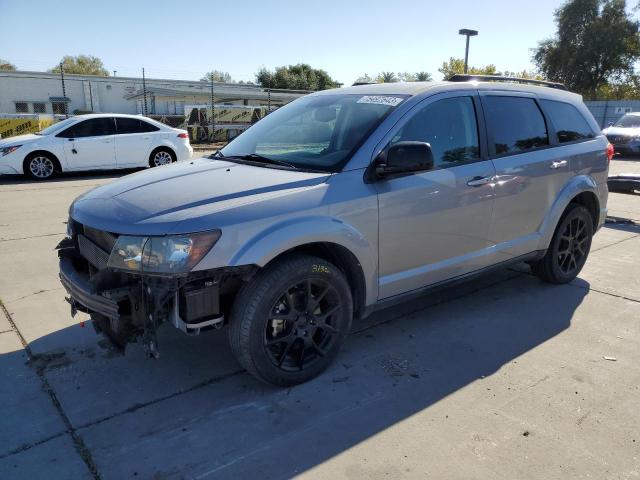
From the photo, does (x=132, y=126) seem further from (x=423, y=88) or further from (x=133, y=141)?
(x=423, y=88)

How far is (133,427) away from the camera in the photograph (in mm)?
2881

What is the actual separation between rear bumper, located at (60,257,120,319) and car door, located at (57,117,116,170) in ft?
31.7

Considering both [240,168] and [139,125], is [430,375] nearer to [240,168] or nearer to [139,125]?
[240,168]

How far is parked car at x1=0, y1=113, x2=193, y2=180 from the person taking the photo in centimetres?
1159

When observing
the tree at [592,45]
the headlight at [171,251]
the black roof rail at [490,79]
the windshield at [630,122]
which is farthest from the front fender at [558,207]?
the tree at [592,45]

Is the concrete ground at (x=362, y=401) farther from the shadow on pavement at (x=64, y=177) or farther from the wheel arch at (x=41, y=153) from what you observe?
the wheel arch at (x=41, y=153)

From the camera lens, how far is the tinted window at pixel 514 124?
4.21 meters

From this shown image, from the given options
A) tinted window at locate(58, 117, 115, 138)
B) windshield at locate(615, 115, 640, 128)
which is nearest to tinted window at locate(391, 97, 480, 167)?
tinted window at locate(58, 117, 115, 138)

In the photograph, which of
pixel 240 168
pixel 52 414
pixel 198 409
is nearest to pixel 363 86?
pixel 240 168

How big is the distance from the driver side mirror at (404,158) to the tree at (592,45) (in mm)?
46535

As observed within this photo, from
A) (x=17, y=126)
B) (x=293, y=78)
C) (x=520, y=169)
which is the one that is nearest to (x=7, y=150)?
(x=17, y=126)

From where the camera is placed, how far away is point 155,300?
2.80 meters


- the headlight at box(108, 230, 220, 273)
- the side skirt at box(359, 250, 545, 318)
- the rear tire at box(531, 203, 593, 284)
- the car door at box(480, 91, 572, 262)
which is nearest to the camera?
the headlight at box(108, 230, 220, 273)

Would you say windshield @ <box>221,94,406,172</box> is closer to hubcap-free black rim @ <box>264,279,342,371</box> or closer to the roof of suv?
the roof of suv
